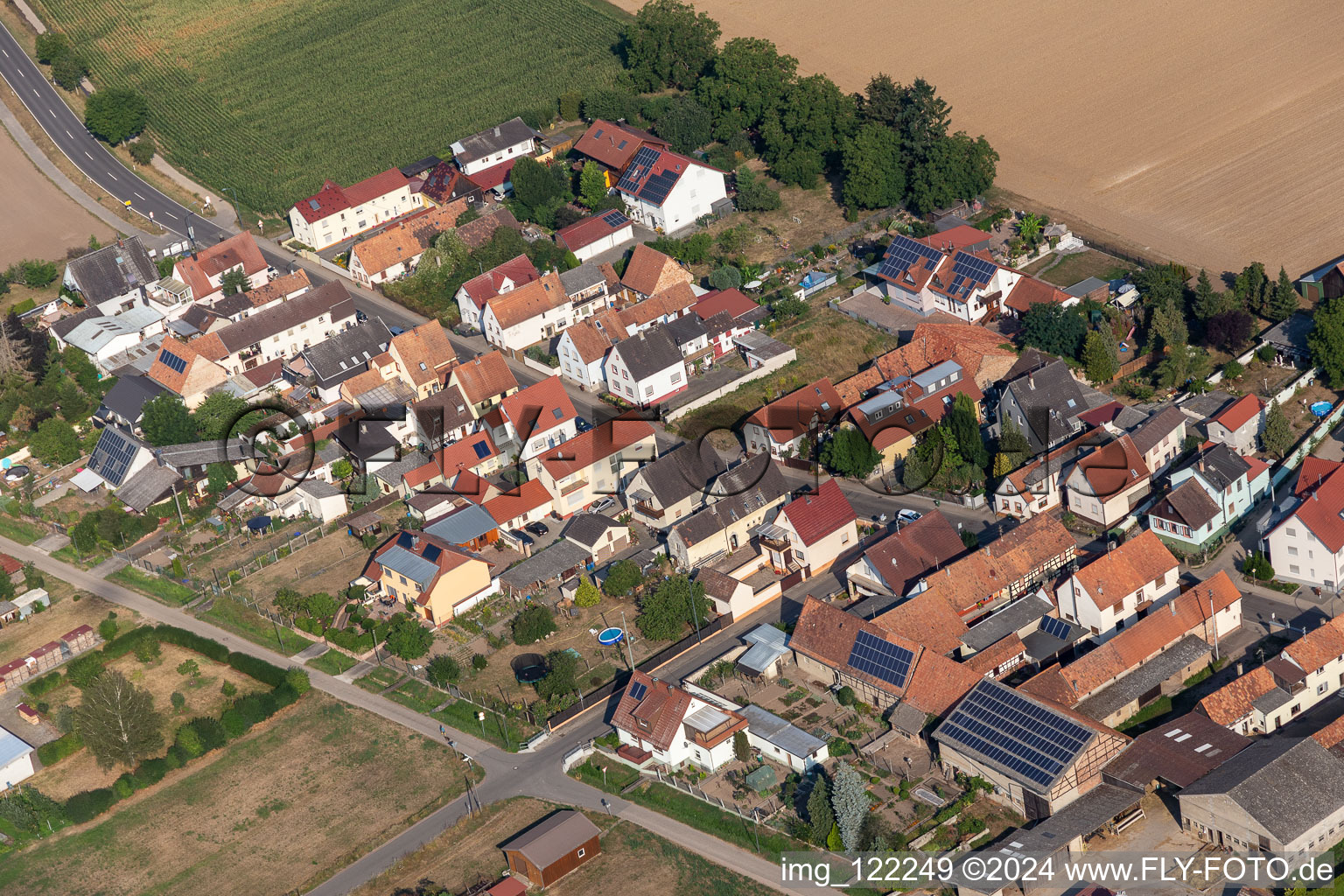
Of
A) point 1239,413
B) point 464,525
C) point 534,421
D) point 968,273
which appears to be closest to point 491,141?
point 534,421

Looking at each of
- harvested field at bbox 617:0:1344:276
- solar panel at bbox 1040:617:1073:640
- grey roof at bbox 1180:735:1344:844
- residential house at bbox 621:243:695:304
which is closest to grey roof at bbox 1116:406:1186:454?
solar panel at bbox 1040:617:1073:640

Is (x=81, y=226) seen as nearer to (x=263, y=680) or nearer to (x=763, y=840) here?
(x=263, y=680)

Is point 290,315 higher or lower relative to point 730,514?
higher

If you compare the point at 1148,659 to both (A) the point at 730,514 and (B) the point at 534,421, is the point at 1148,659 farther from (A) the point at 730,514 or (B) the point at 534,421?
(B) the point at 534,421

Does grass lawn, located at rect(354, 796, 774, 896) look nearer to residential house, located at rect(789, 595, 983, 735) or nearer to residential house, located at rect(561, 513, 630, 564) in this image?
residential house, located at rect(789, 595, 983, 735)

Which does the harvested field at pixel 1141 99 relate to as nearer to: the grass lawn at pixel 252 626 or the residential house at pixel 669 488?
the residential house at pixel 669 488

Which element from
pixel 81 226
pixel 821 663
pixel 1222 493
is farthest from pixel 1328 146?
pixel 81 226
